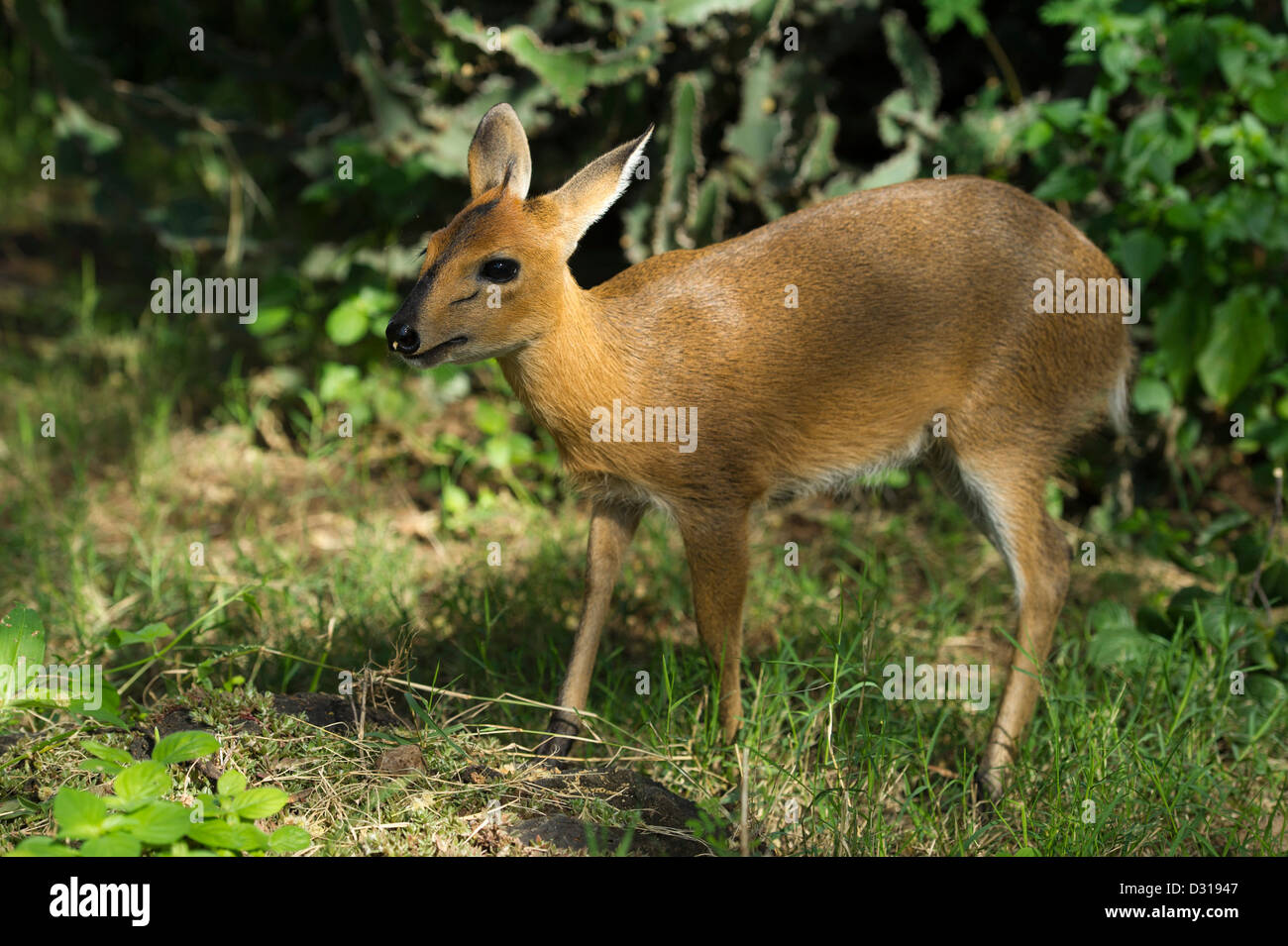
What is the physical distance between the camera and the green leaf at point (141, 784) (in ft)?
10.2

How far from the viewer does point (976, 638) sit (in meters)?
5.24

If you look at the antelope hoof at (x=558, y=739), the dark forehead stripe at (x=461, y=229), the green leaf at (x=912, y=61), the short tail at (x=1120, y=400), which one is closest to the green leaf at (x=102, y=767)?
the antelope hoof at (x=558, y=739)

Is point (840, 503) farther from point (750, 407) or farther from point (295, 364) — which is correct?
point (295, 364)

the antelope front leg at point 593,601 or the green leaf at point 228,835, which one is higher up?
the antelope front leg at point 593,601

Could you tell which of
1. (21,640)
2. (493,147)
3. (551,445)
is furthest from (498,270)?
(551,445)

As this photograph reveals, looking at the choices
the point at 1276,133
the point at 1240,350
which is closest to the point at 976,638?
the point at 1240,350

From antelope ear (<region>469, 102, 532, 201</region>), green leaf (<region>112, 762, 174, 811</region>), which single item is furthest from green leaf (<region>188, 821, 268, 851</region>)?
antelope ear (<region>469, 102, 532, 201</region>)

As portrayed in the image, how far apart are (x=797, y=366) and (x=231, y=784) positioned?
6.98 ft

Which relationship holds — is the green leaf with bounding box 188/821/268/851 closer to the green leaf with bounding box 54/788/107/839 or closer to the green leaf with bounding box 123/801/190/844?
the green leaf with bounding box 123/801/190/844

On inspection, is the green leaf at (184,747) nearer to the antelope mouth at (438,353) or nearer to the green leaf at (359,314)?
the antelope mouth at (438,353)

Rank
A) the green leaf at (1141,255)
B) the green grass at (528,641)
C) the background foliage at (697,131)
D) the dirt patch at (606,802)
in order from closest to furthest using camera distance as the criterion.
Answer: the dirt patch at (606,802) < the green grass at (528,641) < the green leaf at (1141,255) < the background foliage at (697,131)

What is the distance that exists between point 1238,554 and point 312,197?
14.4 feet

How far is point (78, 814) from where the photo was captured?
9.68ft

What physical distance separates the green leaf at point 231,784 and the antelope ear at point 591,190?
1713 millimetres
